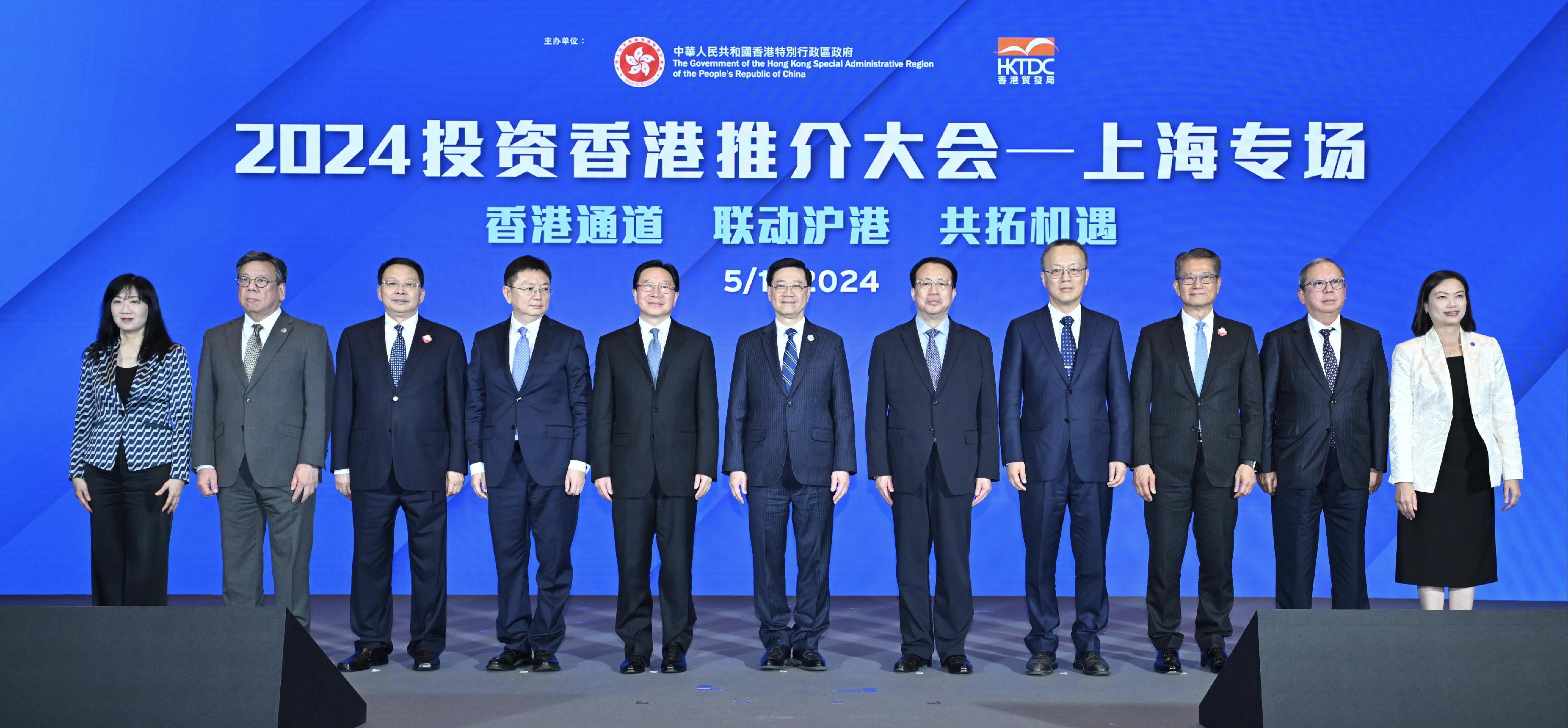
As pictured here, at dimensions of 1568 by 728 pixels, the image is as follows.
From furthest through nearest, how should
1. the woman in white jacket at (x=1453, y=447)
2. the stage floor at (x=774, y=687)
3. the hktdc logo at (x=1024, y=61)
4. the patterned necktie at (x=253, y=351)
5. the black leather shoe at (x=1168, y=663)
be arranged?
1. the hktdc logo at (x=1024, y=61)
2. the patterned necktie at (x=253, y=351)
3. the black leather shoe at (x=1168, y=663)
4. the woman in white jacket at (x=1453, y=447)
5. the stage floor at (x=774, y=687)

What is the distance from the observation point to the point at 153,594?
404cm

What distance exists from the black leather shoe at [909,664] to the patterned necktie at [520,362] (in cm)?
159

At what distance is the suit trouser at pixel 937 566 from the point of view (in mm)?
3910

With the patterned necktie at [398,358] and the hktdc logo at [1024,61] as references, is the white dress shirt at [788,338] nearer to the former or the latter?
the patterned necktie at [398,358]

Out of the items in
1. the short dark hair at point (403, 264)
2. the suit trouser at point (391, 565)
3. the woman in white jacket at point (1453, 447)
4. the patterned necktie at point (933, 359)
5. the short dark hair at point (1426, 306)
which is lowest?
the suit trouser at point (391, 565)

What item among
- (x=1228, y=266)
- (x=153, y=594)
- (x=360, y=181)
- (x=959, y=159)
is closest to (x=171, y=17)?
(x=360, y=181)

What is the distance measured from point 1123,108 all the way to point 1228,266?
881mm

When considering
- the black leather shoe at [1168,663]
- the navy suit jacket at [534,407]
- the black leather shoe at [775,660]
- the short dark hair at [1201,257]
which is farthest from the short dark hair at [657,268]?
the black leather shoe at [1168,663]

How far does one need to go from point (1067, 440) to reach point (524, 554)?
1.89 meters

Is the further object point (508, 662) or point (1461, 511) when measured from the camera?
point (508, 662)

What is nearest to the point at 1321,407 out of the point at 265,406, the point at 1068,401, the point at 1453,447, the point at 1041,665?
the point at 1453,447

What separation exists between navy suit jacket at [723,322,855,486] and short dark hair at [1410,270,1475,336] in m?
1.90

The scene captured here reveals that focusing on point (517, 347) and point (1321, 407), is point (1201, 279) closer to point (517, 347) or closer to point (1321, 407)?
point (1321, 407)

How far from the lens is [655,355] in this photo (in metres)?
3.96
